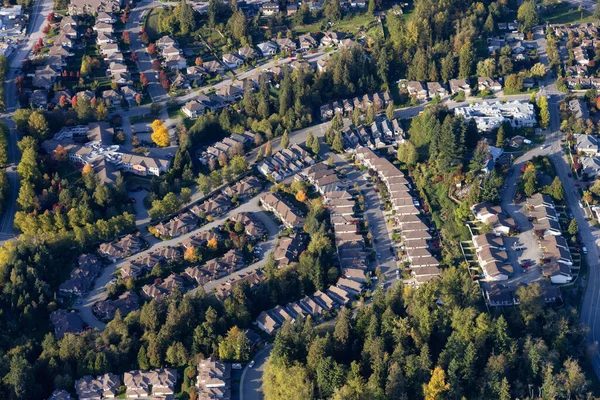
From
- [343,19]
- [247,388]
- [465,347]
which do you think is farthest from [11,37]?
[465,347]

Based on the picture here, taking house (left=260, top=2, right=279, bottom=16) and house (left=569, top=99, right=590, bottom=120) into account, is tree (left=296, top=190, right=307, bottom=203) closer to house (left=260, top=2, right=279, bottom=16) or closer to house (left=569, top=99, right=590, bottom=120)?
house (left=569, top=99, right=590, bottom=120)

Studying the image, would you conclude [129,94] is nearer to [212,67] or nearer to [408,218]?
[212,67]

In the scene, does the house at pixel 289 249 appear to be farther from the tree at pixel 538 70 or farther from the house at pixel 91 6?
the house at pixel 91 6

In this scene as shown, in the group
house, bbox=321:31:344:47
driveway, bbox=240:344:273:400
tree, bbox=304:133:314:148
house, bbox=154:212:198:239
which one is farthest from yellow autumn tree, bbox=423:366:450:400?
house, bbox=321:31:344:47

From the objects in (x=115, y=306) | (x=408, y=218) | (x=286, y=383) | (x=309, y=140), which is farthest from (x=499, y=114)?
(x=115, y=306)

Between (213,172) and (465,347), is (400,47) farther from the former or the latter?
(465,347)

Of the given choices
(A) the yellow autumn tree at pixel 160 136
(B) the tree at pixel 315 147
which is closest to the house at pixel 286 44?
(B) the tree at pixel 315 147
